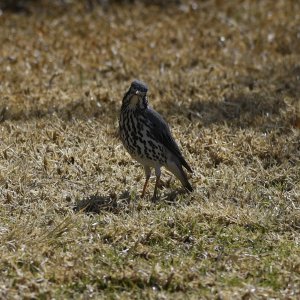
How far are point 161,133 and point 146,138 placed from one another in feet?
0.47

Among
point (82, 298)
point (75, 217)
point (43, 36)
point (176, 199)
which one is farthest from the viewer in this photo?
point (43, 36)

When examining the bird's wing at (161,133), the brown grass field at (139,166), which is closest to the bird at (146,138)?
the bird's wing at (161,133)

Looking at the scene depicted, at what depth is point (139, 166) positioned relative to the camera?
7770mm

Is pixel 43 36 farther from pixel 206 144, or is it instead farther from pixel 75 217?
pixel 75 217

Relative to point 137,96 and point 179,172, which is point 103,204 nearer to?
point 179,172

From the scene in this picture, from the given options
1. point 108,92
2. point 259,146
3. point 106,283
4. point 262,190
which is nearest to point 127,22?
point 108,92

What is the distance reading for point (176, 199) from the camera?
7043mm

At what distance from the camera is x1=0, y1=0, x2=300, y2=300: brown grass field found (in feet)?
18.7

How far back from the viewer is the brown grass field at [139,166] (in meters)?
5.70

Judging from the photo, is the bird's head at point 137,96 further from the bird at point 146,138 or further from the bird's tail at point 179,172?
the bird's tail at point 179,172

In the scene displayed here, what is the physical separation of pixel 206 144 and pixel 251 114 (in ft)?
3.14

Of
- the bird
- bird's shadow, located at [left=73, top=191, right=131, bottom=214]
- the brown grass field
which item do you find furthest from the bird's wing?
bird's shadow, located at [left=73, top=191, right=131, bottom=214]

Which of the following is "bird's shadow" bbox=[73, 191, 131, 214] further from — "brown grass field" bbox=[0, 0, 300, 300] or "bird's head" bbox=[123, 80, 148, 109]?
"bird's head" bbox=[123, 80, 148, 109]

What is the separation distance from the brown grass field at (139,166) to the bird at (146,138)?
9.0 inches
